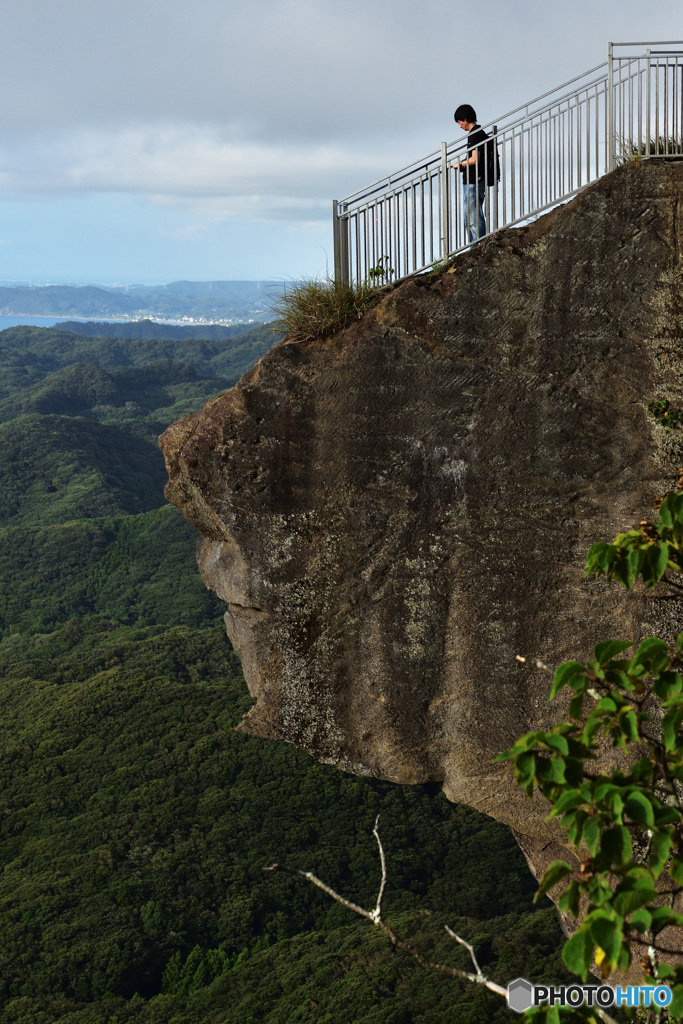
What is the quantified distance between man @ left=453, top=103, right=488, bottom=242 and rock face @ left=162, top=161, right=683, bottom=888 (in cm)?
53

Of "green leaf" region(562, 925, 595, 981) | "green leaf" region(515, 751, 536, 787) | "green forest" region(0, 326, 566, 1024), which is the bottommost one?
"green forest" region(0, 326, 566, 1024)

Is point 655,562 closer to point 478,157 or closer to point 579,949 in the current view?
point 579,949

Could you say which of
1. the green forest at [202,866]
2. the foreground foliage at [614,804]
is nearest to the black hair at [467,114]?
the foreground foliage at [614,804]

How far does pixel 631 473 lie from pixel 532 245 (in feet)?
9.19

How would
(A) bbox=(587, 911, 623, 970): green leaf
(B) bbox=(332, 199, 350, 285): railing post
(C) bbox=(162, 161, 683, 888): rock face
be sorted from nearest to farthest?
(A) bbox=(587, 911, 623, 970): green leaf → (C) bbox=(162, 161, 683, 888): rock face → (B) bbox=(332, 199, 350, 285): railing post

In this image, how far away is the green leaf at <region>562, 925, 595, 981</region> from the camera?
3.55 m

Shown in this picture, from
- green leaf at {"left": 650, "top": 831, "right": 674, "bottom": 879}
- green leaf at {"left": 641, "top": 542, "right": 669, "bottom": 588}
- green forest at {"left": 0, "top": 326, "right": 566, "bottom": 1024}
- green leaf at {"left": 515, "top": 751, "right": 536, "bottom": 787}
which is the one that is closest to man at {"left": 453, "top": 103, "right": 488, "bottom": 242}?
green leaf at {"left": 641, "top": 542, "right": 669, "bottom": 588}

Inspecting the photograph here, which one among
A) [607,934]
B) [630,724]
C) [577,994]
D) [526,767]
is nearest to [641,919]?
[607,934]

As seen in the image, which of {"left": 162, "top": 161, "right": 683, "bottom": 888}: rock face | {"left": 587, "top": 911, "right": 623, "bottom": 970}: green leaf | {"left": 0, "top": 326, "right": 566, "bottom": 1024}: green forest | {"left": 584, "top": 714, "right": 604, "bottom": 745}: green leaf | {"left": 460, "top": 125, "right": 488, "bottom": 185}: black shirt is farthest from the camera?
{"left": 0, "top": 326, "right": 566, "bottom": 1024}: green forest

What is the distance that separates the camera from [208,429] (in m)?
11.0

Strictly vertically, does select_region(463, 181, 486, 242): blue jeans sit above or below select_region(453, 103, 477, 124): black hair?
below

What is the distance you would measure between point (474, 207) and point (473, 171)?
450 millimetres

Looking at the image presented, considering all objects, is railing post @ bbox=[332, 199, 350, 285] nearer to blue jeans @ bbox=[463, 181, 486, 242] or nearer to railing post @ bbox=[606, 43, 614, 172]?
blue jeans @ bbox=[463, 181, 486, 242]

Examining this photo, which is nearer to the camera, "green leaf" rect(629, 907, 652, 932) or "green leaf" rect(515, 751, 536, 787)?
"green leaf" rect(629, 907, 652, 932)
